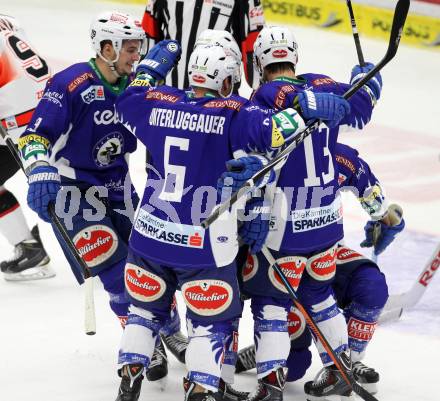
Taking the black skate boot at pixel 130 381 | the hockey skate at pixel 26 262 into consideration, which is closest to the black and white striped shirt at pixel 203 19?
the hockey skate at pixel 26 262

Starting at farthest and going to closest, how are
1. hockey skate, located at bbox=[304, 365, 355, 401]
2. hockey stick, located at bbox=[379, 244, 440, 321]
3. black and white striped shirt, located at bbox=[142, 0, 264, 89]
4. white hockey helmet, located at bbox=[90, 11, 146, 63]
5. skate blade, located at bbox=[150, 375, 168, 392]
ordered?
black and white striped shirt, located at bbox=[142, 0, 264, 89]
hockey stick, located at bbox=[379, 244, 440, 321]
skate blade, located at bbox=[150, 375, 168, 392]
white hockey helmet, located at bbox=[90, 11, 146, 63]
hockey skate, located at bbox=[304, 365, 355, 401]

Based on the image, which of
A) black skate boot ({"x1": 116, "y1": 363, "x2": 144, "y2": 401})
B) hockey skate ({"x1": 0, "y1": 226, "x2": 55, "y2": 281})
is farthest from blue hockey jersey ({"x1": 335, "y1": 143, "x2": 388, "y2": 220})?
hockey skate ({"x1": 0, "y1": 226, "x2": 55, "y2": 281})

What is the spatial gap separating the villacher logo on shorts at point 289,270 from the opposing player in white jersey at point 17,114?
2047mm

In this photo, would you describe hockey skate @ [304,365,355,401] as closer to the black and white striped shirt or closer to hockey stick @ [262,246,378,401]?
hockey stick @ [262,246,378,401]

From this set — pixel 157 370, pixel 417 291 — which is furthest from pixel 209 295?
pixel 417 291

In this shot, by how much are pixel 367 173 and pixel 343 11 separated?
561 centimetres

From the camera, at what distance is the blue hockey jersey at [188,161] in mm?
3822

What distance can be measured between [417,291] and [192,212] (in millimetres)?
1984

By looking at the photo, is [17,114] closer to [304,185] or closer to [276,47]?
[276,47]

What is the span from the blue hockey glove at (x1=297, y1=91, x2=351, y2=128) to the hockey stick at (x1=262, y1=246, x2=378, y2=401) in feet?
1.83

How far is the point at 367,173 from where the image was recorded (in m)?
4.71

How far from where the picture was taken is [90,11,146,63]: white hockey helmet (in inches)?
175

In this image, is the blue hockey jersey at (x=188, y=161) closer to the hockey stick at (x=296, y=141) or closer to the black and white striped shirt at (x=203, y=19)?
the hockey stick at (x=296, y=141)

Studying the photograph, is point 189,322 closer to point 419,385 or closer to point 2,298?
point 419,385
